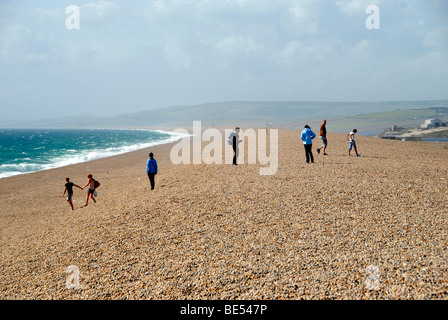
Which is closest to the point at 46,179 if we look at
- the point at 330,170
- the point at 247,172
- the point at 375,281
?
the point at 247,172

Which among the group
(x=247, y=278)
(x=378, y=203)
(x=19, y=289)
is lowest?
(x=19, y=289)

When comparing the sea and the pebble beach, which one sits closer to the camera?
the pebble beach

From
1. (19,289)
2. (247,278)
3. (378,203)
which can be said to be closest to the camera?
(247,278)

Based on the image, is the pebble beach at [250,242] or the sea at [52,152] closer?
the pebble beach at [250,242]

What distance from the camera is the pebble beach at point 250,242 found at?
5.92 m

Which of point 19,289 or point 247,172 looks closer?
point 19,289

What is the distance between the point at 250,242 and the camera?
7.72 m

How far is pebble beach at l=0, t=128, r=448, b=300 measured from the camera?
19.4 ft

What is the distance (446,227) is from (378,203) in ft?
7.07

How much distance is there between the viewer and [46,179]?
82.3 ft

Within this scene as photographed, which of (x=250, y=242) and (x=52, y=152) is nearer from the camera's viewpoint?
(x=250, y=242)

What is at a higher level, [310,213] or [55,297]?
[310,213]

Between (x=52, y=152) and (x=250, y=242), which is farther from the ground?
(x=52, y=152)

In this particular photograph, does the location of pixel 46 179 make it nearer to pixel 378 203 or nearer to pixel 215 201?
pixel 215 201
